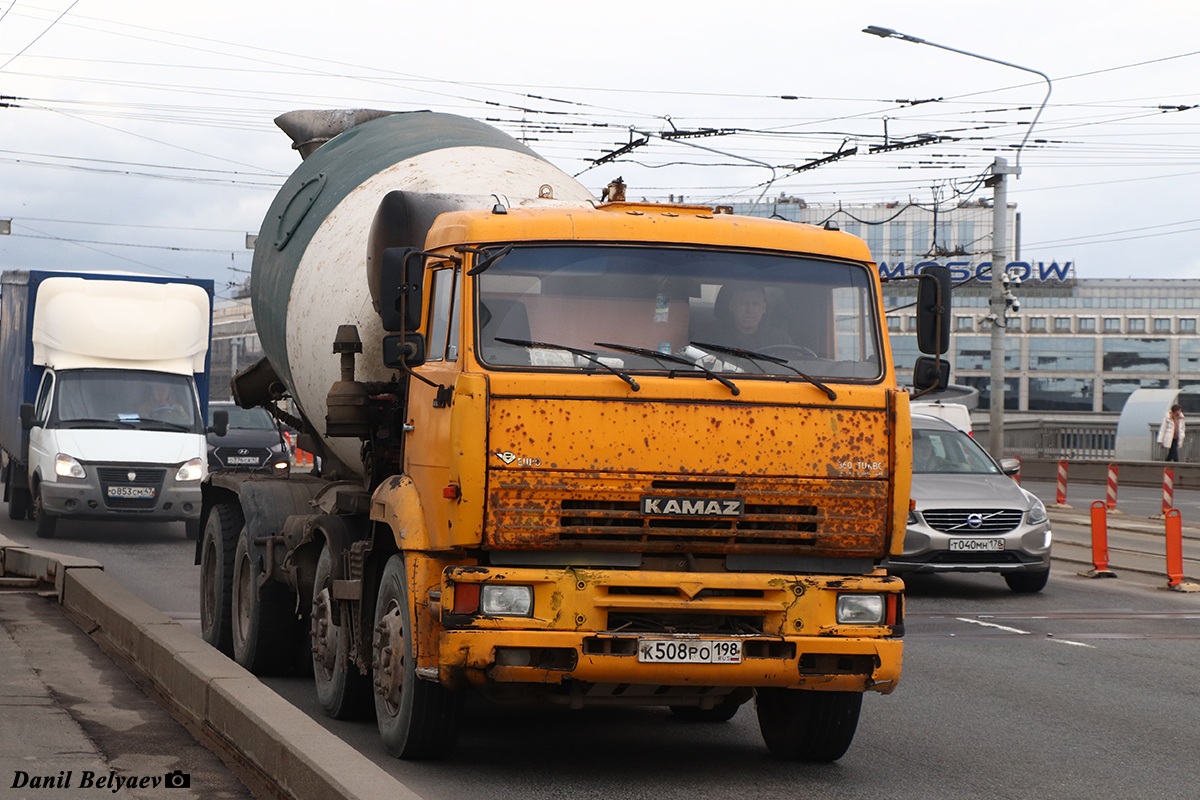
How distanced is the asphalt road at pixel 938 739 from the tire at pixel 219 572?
2.78 feet

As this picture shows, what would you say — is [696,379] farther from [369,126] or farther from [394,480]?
[369,126]

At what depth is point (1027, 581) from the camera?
1466cm

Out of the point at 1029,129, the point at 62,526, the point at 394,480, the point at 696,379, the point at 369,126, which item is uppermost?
the point at 1029,129

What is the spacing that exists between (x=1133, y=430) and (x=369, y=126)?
126 ft

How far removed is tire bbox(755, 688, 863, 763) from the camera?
7043mm

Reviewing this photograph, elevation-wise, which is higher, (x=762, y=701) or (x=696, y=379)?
(x=696, y=379)

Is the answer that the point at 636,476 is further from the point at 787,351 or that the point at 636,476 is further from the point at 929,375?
the point at 929,375

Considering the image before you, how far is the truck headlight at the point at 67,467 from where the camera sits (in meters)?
19.0

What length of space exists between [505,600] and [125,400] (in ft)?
48.7

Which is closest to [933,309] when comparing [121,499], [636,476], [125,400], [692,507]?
[692,507]

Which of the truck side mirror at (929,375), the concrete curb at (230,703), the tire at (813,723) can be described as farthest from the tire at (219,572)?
the truck side mirror at (929,375)

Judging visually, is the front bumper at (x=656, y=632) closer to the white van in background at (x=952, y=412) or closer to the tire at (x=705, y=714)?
the tire at (x=705, y=714)

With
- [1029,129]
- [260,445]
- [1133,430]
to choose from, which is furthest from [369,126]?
[1133,430]

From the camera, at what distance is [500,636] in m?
6.20
